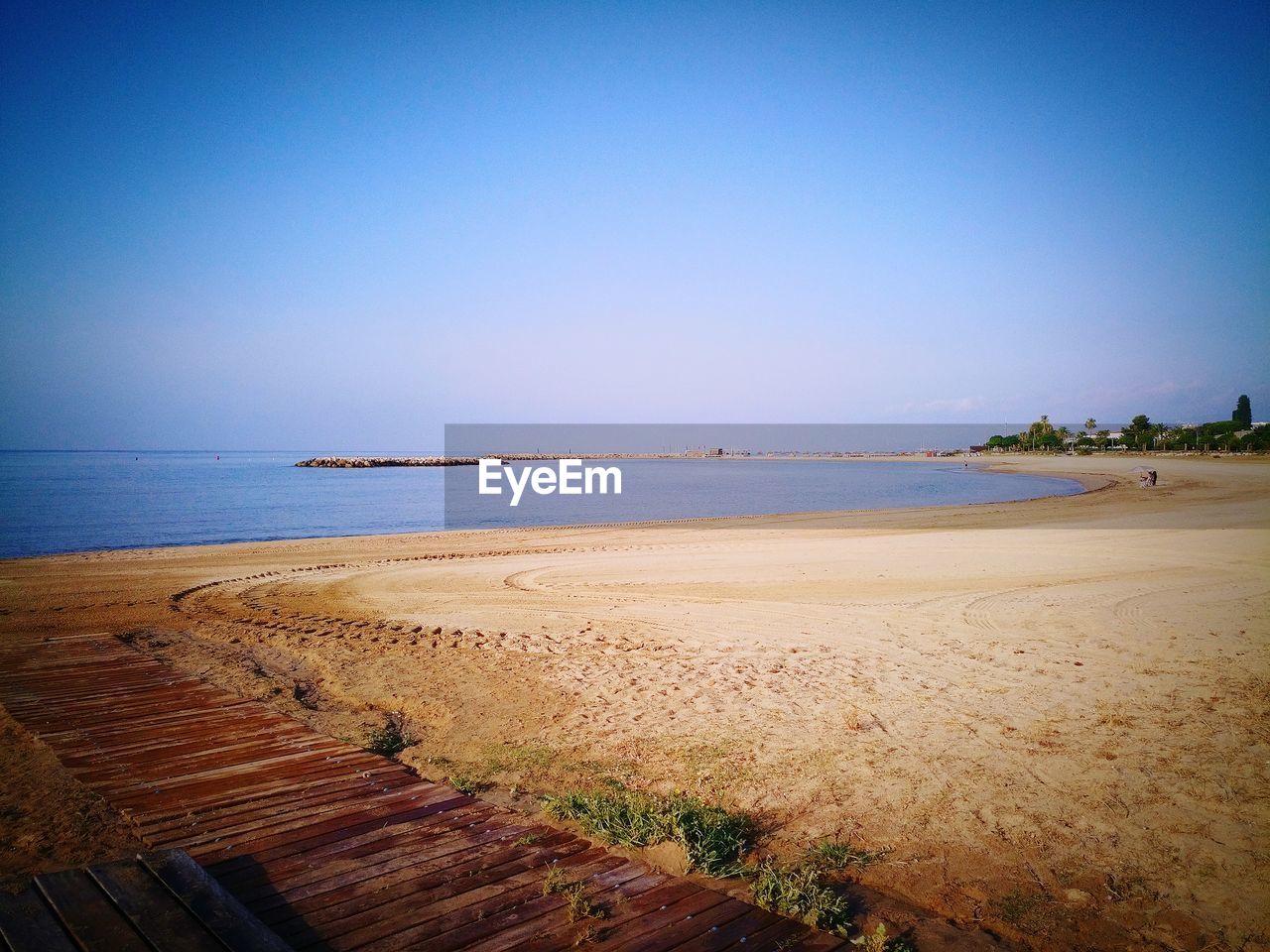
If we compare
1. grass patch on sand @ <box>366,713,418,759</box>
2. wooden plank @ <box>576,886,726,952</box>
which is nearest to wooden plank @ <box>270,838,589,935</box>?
wooden plank @ <box>576,886,726,952</box>

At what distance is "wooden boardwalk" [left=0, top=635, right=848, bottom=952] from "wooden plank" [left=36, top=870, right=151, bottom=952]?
58cm

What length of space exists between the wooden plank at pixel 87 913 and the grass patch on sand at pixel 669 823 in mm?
2565

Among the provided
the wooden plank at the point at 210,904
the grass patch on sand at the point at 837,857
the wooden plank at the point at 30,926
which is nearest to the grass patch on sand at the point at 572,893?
the wooden plank at the point at 210,904

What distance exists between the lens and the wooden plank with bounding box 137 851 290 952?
334 cm

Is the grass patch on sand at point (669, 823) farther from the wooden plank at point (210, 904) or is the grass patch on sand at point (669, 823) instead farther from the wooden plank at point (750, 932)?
the wooden plank at point (210, 904)

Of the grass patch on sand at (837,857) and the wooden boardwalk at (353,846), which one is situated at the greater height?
the wooden boardwalk at (353,846)

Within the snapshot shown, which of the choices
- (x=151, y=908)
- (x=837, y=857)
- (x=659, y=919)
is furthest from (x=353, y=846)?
(x=837, y=857)

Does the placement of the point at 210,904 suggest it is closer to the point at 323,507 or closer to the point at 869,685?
the point at 869,685

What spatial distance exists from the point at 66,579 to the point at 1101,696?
69.4ft

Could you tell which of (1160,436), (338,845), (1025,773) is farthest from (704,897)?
(1160,436)

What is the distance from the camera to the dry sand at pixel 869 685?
15.6 feet

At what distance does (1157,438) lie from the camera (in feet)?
370

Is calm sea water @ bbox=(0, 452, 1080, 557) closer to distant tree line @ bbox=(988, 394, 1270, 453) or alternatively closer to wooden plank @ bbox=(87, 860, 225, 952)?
wooden plank @ bbox=(87, 860, 225, 952)

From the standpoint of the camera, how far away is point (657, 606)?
1302 cm
